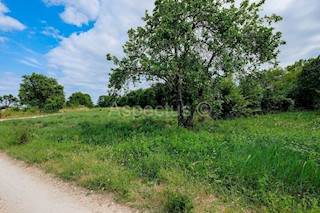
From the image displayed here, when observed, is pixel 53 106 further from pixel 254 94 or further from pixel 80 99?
pixel 254 94

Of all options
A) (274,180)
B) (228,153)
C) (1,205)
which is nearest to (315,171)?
(274,180)

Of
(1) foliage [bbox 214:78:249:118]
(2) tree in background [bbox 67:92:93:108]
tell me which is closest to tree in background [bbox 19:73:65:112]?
(2) tree in background [bbox 67:92:93:108]

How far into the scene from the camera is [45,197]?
4316 mm

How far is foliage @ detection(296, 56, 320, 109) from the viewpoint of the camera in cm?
1623

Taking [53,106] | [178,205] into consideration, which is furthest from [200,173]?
[53,106]

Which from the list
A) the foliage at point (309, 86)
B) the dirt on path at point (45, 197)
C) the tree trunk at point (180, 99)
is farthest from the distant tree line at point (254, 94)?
the dirt on path at point (45, 197)

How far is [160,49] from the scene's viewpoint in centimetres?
993

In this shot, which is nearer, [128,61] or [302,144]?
[302,144]

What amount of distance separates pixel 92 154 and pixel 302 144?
268 inches

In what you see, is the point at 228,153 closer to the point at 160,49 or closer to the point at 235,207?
the point at 235,207

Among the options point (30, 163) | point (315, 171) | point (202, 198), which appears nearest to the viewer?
point (202, 198)

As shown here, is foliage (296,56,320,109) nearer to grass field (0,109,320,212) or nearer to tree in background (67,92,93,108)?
grass field (0,109,320,212)

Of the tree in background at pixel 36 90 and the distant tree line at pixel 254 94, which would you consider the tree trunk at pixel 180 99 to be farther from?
the tree in background at pixel 36 90

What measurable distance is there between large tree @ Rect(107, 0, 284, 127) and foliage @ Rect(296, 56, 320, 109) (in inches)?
382
